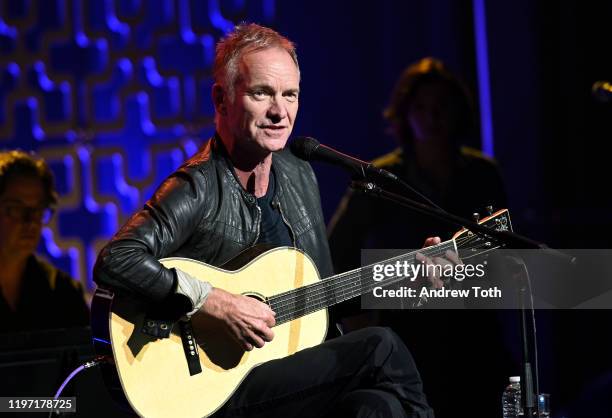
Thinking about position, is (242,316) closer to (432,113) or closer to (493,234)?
(493,234)

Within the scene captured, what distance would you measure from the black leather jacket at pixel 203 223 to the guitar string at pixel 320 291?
0.15 meters

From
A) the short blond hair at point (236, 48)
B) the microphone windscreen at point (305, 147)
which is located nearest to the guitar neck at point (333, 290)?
the microphone windscreen at point (305, 147)

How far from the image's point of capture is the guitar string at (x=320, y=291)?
3.72 meters

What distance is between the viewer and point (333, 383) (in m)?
3.48

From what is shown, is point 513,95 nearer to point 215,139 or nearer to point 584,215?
point 584,215

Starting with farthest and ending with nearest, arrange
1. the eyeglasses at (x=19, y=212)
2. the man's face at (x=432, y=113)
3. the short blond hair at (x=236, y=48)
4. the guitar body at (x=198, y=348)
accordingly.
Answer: the man's face at (x=432, y=113)
the eyeglasses at (x=19, y=212)
the short blond hair at (x=236, y=48)
the guitar body at (x=198, y=348)

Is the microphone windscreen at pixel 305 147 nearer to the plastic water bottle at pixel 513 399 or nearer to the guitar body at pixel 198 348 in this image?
the guitar body at pixel 198 348

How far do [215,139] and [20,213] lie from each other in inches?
78.9

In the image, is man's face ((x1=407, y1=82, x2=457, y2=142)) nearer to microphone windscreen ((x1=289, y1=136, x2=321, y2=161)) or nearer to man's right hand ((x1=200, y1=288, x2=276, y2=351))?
microphone windscreen ((x1=289, y1=136, x2=321, y2=161))

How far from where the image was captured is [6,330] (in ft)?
17.2

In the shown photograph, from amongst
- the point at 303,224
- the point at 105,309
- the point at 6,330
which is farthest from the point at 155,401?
the point at 6,330

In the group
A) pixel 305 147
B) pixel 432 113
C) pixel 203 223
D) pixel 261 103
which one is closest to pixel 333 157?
pixel 305 147

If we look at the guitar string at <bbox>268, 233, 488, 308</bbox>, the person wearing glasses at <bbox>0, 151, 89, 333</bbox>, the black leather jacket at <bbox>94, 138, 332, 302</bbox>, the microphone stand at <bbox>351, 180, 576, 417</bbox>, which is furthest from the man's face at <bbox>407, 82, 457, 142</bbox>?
the microphone stand at <bbox>351, 180, 576, 417</bbox>

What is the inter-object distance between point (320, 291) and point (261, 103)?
762mm
